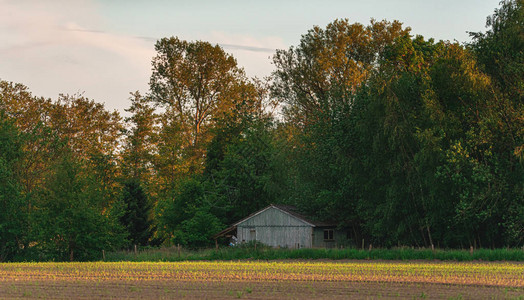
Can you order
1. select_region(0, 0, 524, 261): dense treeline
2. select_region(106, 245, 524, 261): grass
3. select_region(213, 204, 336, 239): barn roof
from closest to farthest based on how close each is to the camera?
select_region(106, 245, 524, 261): grass < select_region(0, 0, 524, 261): dense treeline < select_region(213, 204, 336, 239): barn roof

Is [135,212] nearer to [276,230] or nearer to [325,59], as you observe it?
[276,230]

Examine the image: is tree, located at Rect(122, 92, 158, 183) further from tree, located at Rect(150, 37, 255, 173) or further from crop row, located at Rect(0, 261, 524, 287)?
crop row, located at Rect(0, 261, 524, 287)

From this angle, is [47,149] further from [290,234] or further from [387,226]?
[387,226]

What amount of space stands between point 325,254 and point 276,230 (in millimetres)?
14815

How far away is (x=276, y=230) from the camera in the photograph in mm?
65500

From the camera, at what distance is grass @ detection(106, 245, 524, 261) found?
4572 cm

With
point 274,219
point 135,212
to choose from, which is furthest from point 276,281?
point 135,212

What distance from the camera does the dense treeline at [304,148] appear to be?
50375mm

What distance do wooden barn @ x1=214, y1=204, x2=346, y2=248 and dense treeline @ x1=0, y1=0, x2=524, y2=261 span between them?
168 cm

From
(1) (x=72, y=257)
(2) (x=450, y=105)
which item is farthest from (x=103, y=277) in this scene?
(2) (x=450, y=105)

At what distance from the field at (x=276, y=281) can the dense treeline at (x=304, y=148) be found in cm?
1048

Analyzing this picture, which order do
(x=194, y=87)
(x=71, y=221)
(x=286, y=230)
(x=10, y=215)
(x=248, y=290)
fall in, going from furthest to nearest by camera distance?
(x=194, y=87) < (x=286, y=230) < (x=10, y=215) < (x=71, y=221) < (x=248, y=290)

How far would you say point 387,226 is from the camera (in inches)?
2164

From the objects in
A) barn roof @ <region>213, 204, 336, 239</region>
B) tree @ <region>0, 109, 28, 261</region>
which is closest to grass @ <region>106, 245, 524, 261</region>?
barn roof @ <region>213, 204, 336, 239</region>
